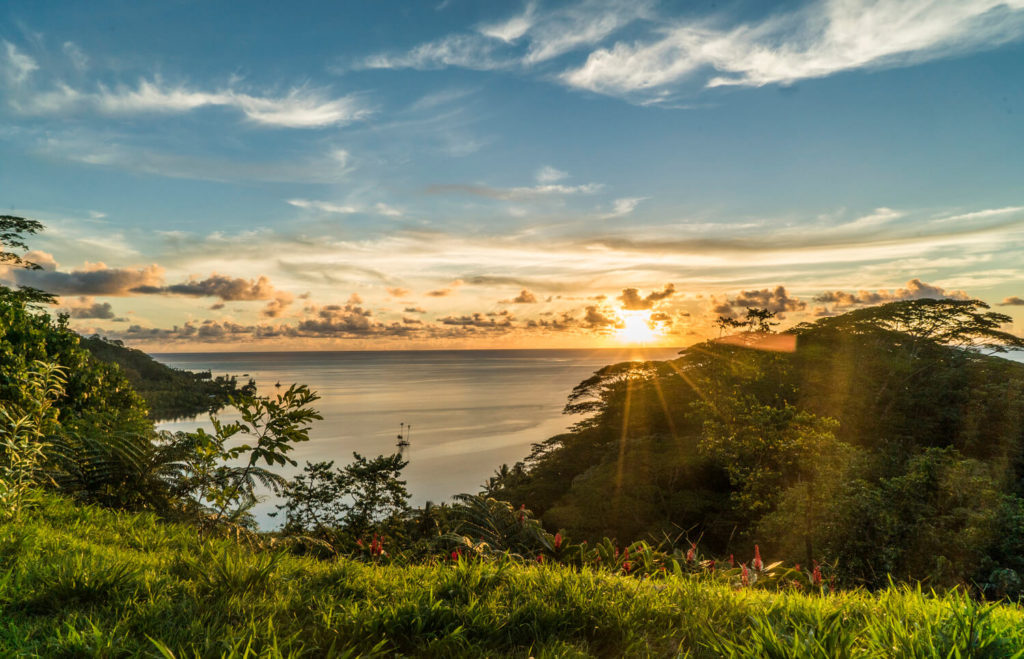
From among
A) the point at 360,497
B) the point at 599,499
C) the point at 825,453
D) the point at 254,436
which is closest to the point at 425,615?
the point at 254,436

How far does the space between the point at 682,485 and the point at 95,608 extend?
20.8 m

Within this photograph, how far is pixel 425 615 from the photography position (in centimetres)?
276

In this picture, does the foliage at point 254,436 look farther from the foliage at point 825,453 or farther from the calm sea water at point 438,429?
the calm sea water at point 438,429

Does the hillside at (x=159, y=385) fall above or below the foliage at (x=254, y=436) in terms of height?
below

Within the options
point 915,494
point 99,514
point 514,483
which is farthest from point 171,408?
point 915,494

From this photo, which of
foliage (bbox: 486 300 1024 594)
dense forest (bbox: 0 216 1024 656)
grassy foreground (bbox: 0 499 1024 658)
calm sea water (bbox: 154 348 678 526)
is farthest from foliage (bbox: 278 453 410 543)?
calm sea water (bbox: 154 348 678 526)

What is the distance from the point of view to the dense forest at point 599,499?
291cm

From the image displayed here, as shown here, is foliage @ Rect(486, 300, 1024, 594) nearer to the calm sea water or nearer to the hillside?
the calm sea water

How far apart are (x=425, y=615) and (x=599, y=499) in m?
18.1

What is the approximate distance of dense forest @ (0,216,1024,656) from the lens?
2912 mm

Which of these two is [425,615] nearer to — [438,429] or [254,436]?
[254,436]

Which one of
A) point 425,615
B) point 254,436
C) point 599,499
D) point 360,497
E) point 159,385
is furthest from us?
point 159,385

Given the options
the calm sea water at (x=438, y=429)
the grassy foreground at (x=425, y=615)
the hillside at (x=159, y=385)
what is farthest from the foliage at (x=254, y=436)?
the hillside at (x=159, y=385)

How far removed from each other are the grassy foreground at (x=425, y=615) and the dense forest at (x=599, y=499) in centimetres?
2
